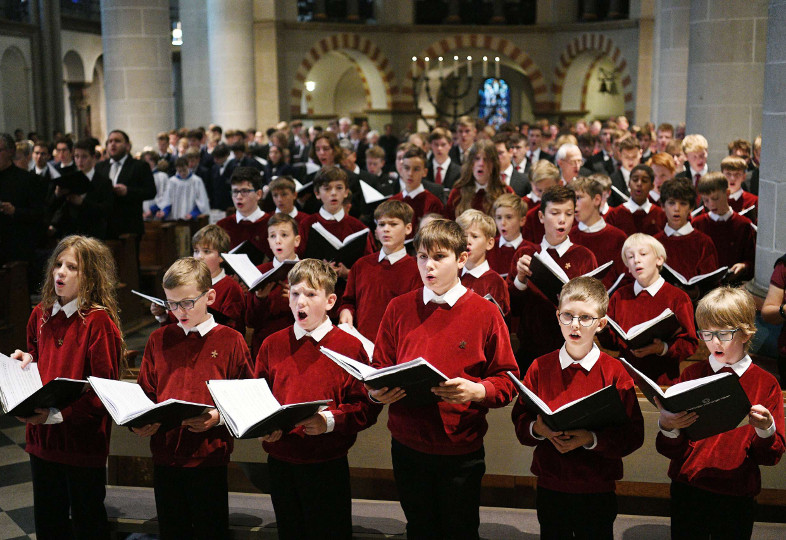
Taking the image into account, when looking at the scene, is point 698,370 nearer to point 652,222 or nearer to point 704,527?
point 704,527

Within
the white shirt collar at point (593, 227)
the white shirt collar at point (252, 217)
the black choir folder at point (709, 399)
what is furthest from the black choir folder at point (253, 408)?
the white shirt collar at point (252, 217)

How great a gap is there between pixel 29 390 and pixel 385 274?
1676mm

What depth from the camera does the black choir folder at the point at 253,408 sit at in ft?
9.89

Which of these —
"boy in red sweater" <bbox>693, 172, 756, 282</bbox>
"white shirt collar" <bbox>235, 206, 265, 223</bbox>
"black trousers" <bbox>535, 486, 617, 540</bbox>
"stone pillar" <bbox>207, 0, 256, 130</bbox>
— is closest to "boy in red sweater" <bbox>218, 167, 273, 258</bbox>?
"white shirt collar" <bbox>235, 206, 265, 223</bbox>

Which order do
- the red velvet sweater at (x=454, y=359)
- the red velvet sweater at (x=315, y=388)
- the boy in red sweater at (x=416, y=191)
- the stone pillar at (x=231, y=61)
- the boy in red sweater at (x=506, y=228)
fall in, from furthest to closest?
the stone pillar at (x=231, y=61), the boy in red sweater at (x=416, y=191), the boy in red sweater at (x=506, y=228), the red velvet sweater at (x=315, y=388), the red velvet sweater at (x=454, y=359)

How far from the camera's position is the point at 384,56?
20391mm

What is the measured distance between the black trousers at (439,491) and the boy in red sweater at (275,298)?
154 cm

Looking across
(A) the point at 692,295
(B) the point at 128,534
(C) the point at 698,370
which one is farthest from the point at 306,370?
(A) the point at 692,295

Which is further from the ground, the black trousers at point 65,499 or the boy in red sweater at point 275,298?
the boy in red sweater at point 275,298

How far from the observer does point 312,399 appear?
3.40 metres

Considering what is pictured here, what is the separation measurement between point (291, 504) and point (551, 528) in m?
0.94

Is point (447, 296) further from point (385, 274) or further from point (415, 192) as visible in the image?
point (415, 192)

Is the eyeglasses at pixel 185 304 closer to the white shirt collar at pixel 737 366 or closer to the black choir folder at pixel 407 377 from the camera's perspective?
the black choir folder at pixel 407 377

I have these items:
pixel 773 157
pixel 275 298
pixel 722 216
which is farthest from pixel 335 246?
pixel 722 216
